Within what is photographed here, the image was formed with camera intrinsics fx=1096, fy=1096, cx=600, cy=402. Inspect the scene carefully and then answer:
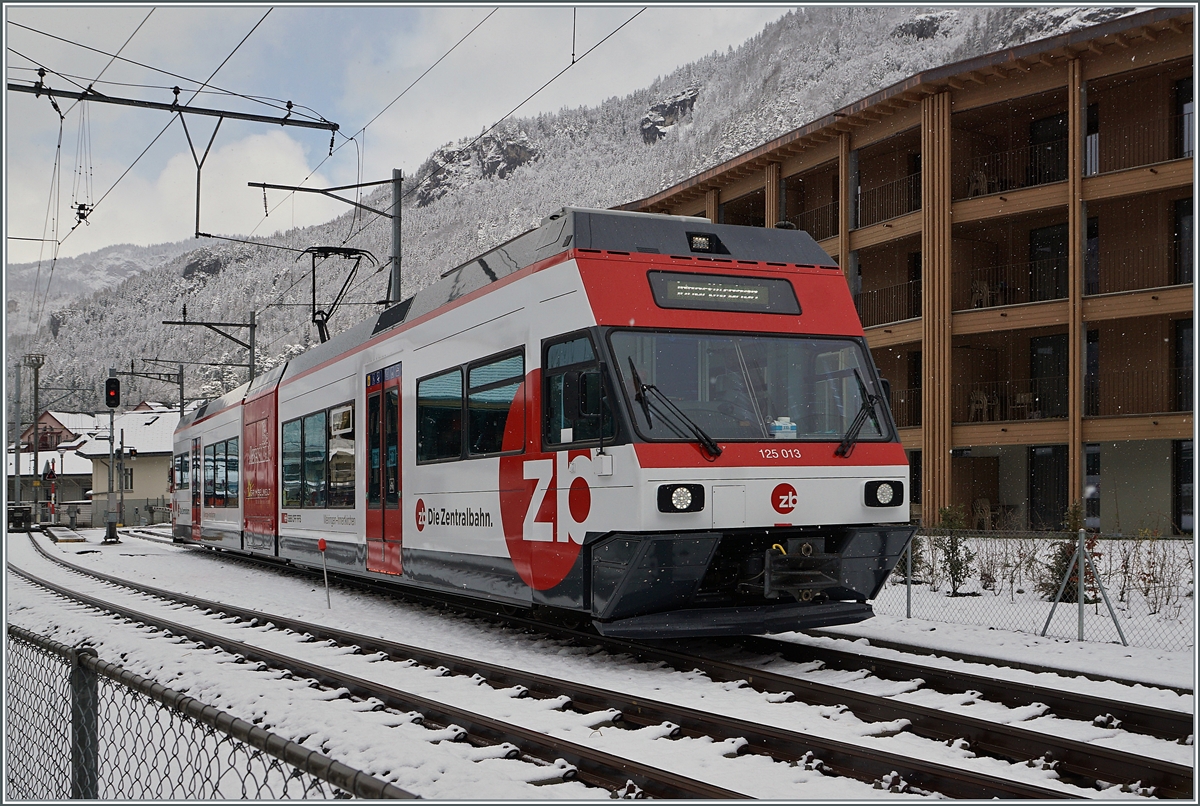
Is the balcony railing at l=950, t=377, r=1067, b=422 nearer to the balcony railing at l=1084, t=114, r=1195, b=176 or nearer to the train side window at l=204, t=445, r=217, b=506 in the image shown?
the balcony railing at l=1084, t=114, r=1195, b=176

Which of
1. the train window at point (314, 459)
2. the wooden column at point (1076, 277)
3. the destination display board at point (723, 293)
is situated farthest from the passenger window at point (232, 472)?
the wooden column at point (1076, 277)

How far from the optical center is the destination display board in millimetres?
9516

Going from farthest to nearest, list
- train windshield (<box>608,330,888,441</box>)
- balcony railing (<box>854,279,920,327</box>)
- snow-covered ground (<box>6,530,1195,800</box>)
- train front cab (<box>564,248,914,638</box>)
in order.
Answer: balcony railing (<box>854,279,920,327</box>), train windshield (<box>608,330,888,441</box>), train front cab (<box>564,248,914,638</box>), snow-covered ground (<box>6,530,1195,800</box>)

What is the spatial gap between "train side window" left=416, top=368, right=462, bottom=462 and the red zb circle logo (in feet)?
12.2

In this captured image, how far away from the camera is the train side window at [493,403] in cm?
1022

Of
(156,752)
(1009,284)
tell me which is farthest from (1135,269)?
(156,752)

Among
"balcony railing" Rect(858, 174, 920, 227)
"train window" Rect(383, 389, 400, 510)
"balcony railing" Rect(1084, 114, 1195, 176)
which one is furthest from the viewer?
"balcony railing" Rect(858, 174, 920, 227)

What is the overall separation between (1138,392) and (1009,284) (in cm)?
491

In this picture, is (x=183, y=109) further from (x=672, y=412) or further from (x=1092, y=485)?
(x=1092, y=485)

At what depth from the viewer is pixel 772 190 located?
36.4 meters

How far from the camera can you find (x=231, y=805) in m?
4.11


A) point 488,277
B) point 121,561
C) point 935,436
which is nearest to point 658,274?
point 488,277

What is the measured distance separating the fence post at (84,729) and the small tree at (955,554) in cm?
1245

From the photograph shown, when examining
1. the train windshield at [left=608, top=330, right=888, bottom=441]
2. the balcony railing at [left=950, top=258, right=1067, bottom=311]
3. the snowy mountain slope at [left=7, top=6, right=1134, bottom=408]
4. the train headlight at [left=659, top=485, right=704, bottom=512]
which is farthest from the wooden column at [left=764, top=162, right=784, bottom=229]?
the snowy mountain slope at [left=7, top=6, right=1134, bottom=408]
